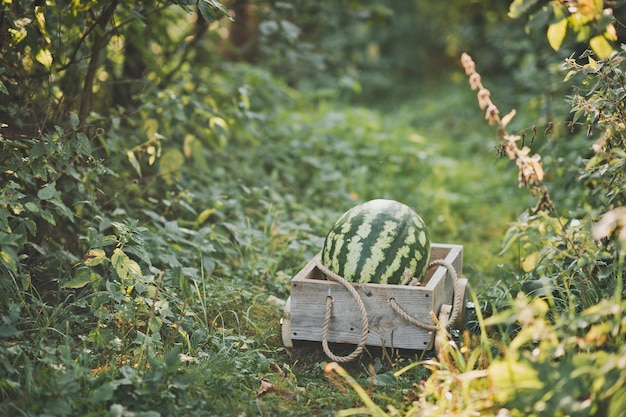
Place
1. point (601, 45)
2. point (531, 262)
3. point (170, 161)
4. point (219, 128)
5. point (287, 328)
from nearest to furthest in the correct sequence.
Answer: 1. point (601, 45)
2. point (287, 328)
3. point (531, 262)
4. point (170, 161)
5. point (219, 128)

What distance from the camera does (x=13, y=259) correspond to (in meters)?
2.56

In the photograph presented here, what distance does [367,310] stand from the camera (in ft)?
9.87

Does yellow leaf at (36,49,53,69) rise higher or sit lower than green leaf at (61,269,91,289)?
higher

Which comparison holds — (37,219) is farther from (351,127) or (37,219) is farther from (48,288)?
A: (351,127)

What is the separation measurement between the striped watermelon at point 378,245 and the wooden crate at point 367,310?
11 centimetres

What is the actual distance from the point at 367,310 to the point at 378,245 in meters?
0.30

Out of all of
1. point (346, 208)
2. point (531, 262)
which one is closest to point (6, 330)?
point (531, 262)

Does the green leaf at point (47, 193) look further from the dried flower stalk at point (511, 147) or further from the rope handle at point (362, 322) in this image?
the dried flower stalk at point (511, 147)

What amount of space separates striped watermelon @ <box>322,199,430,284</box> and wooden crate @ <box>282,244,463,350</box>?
0.11m

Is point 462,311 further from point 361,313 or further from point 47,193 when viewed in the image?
point 47,193

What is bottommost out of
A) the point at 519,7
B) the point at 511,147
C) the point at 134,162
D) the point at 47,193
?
the point at 134,162

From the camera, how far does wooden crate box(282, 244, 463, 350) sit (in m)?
2.96

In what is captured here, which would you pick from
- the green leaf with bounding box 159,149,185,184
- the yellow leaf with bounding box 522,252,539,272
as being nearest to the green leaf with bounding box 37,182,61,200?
the green leaf with bounding box 159,149,185,184

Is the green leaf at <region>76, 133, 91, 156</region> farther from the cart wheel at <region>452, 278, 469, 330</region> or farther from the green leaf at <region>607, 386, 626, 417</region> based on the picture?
the green leaf at <region>607, 386, 626, 417</region>
